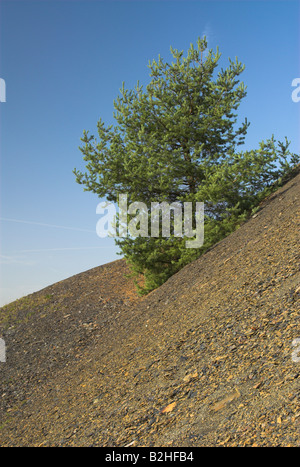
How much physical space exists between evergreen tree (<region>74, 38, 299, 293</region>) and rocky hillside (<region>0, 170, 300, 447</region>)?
41.1 inches

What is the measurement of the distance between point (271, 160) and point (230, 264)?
4.95 m

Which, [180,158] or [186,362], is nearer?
[186,362]

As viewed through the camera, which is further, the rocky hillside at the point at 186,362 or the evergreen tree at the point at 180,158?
the evergreen tree at the point at 180,158

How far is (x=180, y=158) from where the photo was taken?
457 inches

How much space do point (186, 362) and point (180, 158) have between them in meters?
7.60

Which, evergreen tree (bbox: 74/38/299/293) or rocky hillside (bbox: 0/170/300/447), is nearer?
rocky hillside (bbox: 0/170/300/447)

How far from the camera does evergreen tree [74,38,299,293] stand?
11.5m

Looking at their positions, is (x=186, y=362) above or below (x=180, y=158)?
Answer: below

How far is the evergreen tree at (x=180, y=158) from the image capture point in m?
11.5

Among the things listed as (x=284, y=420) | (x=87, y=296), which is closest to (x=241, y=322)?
(x=284, y=420)

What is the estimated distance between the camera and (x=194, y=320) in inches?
258

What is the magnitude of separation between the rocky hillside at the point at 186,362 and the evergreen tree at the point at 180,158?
1.04 meters

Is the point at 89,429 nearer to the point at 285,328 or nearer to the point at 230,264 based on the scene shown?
the point at 285,328

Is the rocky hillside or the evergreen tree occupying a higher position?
the evergreen tree
